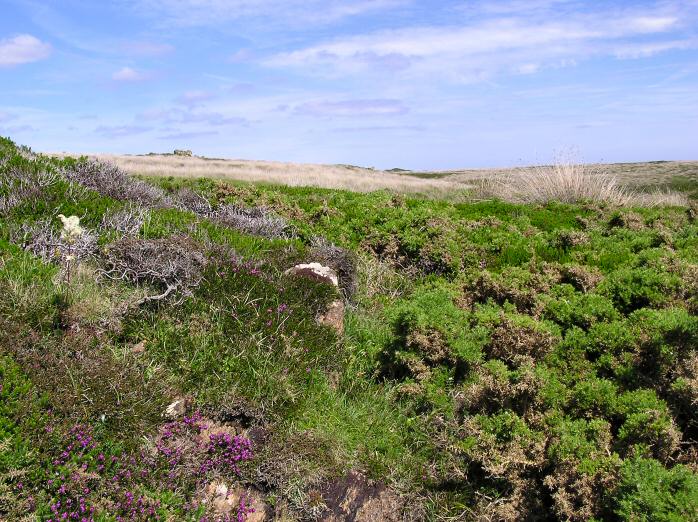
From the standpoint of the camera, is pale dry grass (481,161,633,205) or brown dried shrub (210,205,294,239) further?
pale dry grass (481,161,633,205)

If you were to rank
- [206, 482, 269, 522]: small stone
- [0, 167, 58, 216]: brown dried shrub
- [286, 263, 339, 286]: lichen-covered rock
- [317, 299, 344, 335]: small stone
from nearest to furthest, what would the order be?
1. [206, 482, 269, 522]: small stone
2. [317, 299, 344, 335]: small stone
3. [286, 263, 339, 286]: lichen-covered rock
4. [0, 167, 58, 216]: brown dried shrub

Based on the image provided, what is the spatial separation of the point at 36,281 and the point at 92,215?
1.80 m

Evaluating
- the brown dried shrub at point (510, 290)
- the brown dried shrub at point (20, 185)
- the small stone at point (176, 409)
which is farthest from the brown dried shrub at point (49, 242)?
the brown dried shrub at point (510, 290)

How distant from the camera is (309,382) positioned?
5016 millimetres

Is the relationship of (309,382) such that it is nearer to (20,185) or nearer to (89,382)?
(89,382)

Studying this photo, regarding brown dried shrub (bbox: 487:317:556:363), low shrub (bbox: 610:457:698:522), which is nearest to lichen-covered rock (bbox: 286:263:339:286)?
brown dried shrub (bbox: 487:317:556:363)

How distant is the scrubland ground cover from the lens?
3727 millimetres

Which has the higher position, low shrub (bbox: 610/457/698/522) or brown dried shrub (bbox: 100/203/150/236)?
brown dried shrub (bbox: 100/203/150/236)

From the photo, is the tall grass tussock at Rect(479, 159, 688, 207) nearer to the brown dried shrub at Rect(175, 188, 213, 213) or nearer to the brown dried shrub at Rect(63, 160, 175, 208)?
the brown dried shrub at Rect(175, 188, 213, 213)

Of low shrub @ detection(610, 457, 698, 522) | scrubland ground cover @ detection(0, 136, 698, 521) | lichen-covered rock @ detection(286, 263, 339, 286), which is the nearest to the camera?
low shrub @ detection(610, 457, 698, 522)

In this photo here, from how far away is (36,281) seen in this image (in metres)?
4.86

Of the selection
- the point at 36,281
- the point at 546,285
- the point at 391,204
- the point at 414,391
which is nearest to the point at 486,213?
the point at 391,204

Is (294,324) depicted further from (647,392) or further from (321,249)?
(647,392)

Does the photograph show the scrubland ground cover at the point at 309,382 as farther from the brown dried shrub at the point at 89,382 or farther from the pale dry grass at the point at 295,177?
the pale dry grass at the point at 295,177
